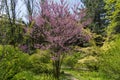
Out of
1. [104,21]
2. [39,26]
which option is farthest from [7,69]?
[104,21]

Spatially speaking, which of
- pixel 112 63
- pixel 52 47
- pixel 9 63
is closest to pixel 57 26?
pixel 52 47

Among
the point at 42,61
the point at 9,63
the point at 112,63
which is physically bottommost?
the point at 42,61

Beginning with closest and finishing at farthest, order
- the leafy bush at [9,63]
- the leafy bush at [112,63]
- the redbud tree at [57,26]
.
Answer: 1. the leafy bush at [9,63]
2. the leafy bush at [112,63]
3. the redbud tree at [57,26]

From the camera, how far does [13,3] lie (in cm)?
2247

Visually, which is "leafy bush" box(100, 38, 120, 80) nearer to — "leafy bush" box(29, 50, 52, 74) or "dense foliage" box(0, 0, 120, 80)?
"dense foliage" box(0, 0, 120, 80)

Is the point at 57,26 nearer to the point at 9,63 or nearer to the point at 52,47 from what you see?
the point at 52,47

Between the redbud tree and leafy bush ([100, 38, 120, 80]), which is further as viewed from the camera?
the redbud tree

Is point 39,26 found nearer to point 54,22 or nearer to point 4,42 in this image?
point 54,22

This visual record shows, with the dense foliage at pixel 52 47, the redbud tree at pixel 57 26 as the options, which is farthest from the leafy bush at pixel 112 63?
the redbud tree at pixel 57 26

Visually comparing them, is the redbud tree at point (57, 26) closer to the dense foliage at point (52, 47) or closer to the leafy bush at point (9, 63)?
the dense foliage at point (52, 47)

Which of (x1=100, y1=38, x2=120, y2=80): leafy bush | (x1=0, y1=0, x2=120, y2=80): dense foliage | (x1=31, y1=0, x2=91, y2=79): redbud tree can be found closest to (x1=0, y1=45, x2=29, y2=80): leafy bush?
(x1=0, y1=0, x2=120, y2=80): dense foliage

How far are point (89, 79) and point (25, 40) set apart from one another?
26.4ft

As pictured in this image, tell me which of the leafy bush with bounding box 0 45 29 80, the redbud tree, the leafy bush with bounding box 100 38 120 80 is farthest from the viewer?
the redbud tree

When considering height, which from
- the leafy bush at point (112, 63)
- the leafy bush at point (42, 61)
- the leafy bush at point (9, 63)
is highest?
the leafy bush at point (9, 63)
